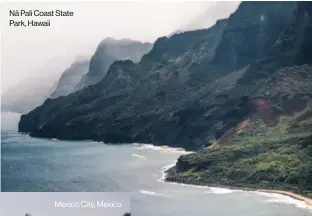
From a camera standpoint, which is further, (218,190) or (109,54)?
(218,190)

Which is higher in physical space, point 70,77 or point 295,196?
point 70,77

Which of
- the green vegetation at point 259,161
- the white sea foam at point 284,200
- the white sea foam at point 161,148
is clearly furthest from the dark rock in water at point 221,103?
the white sea foam at point 284,200

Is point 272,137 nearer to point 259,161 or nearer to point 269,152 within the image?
point 269,152

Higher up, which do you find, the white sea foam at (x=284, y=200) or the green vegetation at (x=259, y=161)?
the green vegetation at (x=259, y=161)

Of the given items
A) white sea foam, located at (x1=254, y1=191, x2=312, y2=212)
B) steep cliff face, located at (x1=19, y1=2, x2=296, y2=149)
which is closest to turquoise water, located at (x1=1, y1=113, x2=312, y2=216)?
white sea foam, located at (x1=254, y1=191, x2=312, y2=212)

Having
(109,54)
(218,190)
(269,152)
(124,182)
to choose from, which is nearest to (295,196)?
(269,152)

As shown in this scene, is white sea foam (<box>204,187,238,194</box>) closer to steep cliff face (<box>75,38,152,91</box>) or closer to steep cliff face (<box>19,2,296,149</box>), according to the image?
steep cliff face (<box>19,2,296,149</box>)

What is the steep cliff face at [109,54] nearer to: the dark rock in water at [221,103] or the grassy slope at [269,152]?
the dark rock in water at [221,103]
